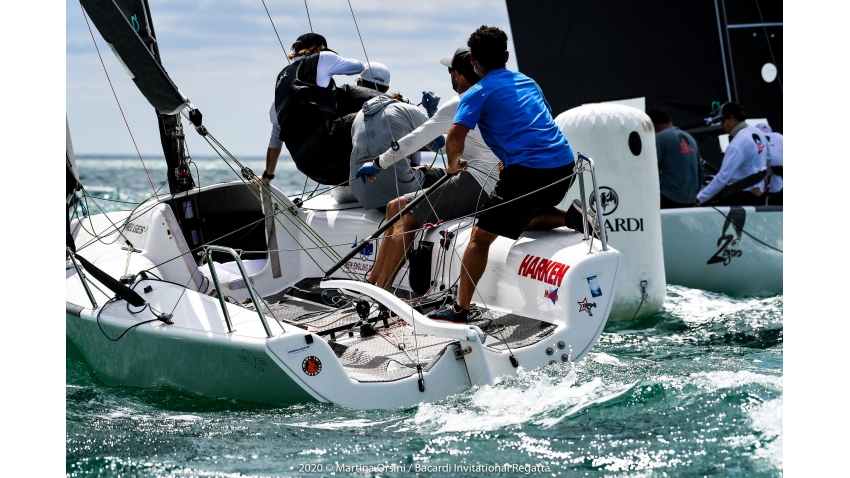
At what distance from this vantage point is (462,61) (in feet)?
13.4

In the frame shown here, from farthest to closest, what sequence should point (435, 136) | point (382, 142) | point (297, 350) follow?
point (382, 142), point (435, 136), point (297, 350)

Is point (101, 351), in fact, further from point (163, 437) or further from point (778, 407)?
point (778, 407)

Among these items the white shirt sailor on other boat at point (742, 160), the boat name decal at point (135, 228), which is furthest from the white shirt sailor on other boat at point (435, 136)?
the white shirt sailor on other boat at point (742, 160)

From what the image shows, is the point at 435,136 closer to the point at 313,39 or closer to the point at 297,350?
the point at 313,39

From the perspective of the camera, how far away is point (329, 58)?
16.3 feet

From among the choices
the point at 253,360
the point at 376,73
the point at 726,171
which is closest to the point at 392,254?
the point at 253,360

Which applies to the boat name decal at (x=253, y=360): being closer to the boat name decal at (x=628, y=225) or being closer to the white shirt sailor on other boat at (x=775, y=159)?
the boat name decal at (x=628, y=225)

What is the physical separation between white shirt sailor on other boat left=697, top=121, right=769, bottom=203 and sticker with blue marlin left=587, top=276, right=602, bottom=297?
434 cm

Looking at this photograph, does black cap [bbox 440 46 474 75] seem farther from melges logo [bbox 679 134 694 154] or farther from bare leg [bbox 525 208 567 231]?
melges logo [bbox 679 134 694 154]

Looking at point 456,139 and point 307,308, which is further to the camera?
point 307,308

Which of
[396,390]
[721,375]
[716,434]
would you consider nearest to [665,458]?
[716,434]

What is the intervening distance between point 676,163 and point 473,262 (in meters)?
4.41

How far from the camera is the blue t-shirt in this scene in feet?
12.3

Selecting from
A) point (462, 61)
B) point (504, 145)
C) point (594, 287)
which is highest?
point (462, 61)
